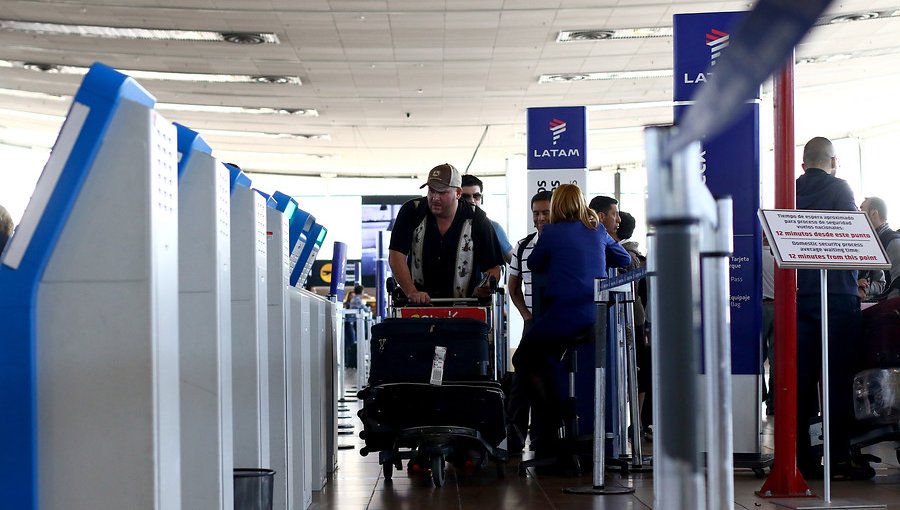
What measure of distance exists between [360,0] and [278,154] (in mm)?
11721

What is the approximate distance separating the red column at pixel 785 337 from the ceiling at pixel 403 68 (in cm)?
722

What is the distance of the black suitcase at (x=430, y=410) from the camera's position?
5066 millimetres

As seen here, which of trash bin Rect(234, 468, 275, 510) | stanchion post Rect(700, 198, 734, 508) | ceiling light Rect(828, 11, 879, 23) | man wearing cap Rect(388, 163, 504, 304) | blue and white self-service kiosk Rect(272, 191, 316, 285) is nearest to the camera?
stanchion post Rect(700, 198, 734, 508)

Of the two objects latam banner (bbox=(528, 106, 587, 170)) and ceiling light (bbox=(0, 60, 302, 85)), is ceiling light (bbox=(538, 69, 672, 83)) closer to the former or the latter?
ceiling light (bbox=(0, 60, 302, 85))

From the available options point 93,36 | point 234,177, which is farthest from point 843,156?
point 234,177

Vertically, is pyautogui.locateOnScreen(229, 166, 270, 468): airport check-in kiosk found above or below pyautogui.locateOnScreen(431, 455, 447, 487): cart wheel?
above

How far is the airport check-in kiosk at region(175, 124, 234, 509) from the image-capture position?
2342 millimetres

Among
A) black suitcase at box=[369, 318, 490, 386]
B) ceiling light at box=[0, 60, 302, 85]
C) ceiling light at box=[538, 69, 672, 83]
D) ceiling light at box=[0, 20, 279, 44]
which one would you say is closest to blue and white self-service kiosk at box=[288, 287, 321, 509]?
black suitcase at box=[369, 318, 490, 386]

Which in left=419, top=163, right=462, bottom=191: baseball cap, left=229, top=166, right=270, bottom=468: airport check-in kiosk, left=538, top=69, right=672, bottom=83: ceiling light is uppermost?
left=538, top=69, right=672, bottom=83: ceiling light

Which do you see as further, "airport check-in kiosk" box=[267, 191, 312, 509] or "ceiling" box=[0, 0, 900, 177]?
"ceiling" box=[0, 0, 900, 177]

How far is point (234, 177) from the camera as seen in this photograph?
302 cm

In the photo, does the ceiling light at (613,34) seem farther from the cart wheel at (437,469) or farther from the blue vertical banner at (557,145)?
the cart wheel at (437,469)

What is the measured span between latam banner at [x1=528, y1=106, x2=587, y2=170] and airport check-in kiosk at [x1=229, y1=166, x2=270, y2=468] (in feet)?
18.1

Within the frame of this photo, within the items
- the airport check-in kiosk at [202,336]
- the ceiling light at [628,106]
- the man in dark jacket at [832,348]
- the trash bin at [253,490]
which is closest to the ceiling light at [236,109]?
the ceiling light at [628,106]
